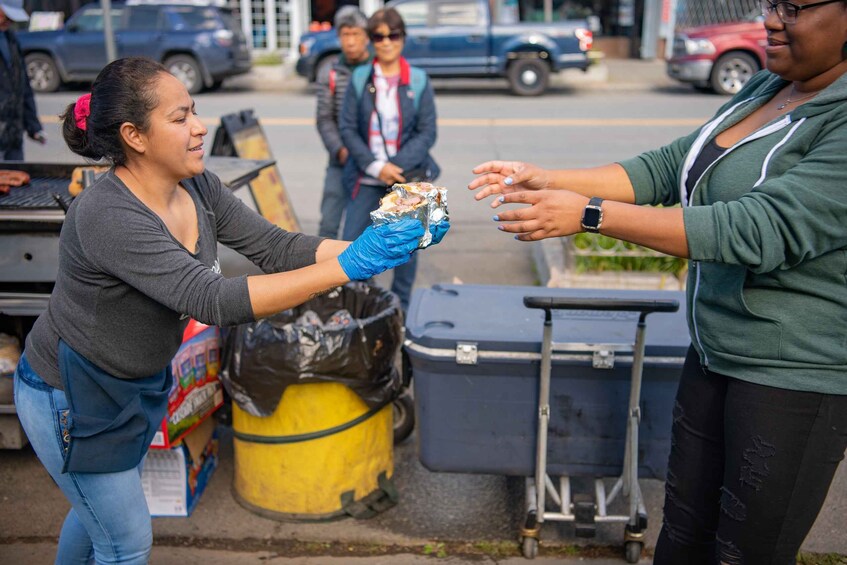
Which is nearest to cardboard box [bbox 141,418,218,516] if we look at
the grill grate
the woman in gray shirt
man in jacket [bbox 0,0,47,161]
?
the woman in gray shirt

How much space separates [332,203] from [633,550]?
3.43 meters

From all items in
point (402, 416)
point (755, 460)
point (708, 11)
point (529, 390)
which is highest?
point (708, 11)

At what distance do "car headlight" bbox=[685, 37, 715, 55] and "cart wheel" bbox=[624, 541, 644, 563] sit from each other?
1319cm

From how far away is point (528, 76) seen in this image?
15594mm

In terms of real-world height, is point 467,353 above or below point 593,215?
below

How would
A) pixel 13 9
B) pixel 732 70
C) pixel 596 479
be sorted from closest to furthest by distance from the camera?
pixel 596 479, pixel 13 9, pixel 732 70

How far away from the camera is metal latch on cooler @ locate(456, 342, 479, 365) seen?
3008 mm

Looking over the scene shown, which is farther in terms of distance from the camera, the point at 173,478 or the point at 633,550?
the point at 173,478

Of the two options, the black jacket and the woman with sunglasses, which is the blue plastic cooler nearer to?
the woman with sunglasses

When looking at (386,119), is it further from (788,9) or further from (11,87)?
(788,9)

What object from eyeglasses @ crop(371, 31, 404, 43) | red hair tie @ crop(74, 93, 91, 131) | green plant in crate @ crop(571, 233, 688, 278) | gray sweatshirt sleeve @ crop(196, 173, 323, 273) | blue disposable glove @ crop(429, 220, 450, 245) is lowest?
green plant in crate @ crop(571, 233, 688, 278)

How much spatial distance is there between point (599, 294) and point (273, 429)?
1362 mm

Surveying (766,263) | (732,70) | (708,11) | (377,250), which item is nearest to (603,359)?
(766,263)

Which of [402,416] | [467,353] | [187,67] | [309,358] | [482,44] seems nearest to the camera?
[467,353]
